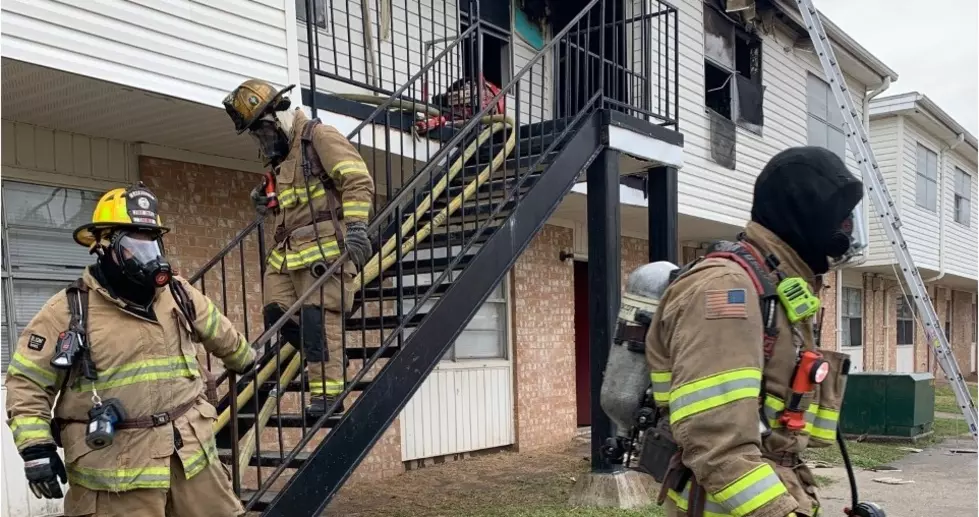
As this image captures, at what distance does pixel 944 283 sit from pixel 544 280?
1738cm

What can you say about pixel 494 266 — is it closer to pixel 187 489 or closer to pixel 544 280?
pixel 187 489

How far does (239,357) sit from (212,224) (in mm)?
2748

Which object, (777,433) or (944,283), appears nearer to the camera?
(777,433)

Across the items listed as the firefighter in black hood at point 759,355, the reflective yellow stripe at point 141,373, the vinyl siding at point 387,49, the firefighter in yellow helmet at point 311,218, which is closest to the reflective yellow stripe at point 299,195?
the firefighter in yellow helmet at point 311,218

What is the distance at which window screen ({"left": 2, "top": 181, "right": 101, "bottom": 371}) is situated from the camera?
16.1 ft

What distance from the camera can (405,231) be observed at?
17.4 feet

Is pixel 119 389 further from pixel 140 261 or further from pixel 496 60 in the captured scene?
pixel 496 60

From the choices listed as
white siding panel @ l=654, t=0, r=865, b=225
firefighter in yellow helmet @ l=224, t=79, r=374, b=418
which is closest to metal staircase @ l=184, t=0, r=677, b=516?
firefighter in yellow helmet @ l=224, t=79, r=374, b=418

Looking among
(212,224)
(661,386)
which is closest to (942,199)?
(212,224)

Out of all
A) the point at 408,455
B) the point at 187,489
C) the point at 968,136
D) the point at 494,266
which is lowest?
the point at 408,455

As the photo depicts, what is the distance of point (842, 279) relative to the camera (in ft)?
55.2

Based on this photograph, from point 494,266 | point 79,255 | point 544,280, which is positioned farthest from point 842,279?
point 79,255

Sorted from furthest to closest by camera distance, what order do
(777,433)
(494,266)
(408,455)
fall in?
(408,455) < (494,266) < (777,433)

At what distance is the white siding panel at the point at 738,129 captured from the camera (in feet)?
32.3
